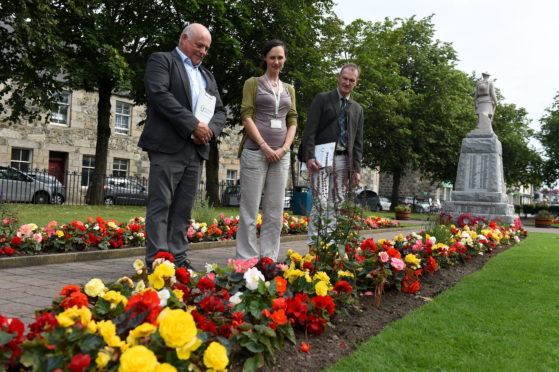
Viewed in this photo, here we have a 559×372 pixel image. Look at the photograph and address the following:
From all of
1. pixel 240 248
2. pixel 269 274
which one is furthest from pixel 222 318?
pixel 240 248

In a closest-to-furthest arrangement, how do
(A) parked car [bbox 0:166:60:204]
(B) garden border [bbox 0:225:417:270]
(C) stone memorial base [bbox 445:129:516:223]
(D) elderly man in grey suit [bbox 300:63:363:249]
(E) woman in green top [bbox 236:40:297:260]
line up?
(E) woman in green top [bbox 236:40:297:260] < (B) garden border [bbox 0:225:417:270] < (D) elderly man in grey suit [bbox 300:63:363:249] < (C) stone memorial base [bbox 445:129:516:223] < (A) parked car [bbox 0:166:60:204]

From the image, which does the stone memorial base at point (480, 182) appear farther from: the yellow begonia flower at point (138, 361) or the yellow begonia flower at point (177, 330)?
the yellow begonia flower at point (138, 361)

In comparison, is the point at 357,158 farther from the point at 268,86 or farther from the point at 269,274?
the point at 269,274

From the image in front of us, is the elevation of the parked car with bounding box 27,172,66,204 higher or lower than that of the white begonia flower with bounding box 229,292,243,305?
higher

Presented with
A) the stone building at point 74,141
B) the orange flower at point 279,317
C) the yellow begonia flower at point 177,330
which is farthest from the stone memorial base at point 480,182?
the stone building at point 74,141

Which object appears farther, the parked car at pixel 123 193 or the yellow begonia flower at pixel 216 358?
the parked car at pixel 123 193

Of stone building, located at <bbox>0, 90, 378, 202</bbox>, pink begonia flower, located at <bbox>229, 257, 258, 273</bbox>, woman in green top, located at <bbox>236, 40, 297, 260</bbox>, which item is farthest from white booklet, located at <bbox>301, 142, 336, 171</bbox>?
stone building, located at <bbox>0, 90, 378, 202</bbox>

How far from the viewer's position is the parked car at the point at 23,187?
18087mm

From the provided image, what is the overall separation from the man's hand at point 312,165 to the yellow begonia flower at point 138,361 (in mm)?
3627

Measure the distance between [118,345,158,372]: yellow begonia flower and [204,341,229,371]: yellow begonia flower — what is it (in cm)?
25

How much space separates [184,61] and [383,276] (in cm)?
249

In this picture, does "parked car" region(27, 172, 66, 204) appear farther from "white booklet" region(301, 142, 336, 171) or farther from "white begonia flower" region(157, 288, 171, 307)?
"white begonia flower" region(157, 288, 171, 307)

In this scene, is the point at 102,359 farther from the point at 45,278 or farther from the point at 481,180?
the point at 481,180

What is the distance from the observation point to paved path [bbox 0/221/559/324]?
3473 mm
